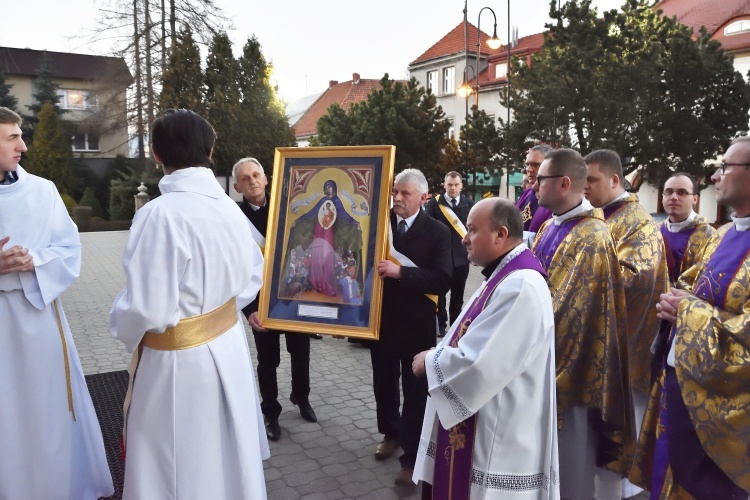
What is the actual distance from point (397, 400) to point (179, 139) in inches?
101

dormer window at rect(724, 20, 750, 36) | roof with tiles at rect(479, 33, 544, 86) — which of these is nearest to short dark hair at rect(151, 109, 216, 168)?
dormer window at rect(724, 20, 750, 36)

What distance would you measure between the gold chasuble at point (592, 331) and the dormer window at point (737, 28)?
2786 centimetres

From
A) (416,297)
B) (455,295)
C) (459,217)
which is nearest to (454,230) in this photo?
(459,217)

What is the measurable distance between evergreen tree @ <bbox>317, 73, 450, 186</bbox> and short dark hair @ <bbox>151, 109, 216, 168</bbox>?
73.5 feet

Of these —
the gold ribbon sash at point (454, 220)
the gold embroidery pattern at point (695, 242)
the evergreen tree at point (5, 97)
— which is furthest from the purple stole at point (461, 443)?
the evergreen tree at point (5, 97)

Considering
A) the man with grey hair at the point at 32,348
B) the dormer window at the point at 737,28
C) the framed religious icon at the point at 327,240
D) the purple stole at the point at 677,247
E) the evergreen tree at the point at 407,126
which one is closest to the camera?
the man with grey hair at the point at 32,348

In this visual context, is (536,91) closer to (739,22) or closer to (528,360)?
(739,22)

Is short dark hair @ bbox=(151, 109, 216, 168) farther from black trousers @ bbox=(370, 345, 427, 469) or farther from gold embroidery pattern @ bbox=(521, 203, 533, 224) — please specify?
gold embroidery pattern @ bbox=(521, 203, 533, 224)

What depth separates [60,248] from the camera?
3432mm

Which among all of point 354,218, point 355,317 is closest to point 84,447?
point 355,317

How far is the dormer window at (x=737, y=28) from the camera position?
83.4 feet

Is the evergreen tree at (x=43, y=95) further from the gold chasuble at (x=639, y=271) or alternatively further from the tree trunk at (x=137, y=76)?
the gold chasuble at (x=639, y=271)

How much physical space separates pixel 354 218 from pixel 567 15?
18.9 m

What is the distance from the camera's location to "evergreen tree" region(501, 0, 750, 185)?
744 inches
